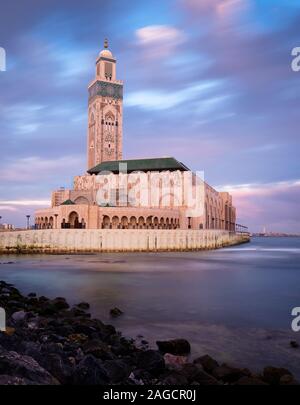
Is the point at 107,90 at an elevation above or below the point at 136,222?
above

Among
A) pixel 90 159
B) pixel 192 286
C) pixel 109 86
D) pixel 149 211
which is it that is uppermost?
pixel 109 86

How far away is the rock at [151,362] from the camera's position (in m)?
8.48

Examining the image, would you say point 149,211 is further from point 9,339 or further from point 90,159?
point 9,339

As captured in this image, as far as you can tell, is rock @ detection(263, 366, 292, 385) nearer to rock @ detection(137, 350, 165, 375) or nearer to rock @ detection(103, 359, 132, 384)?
rock @ detection(137, 350, 165, 375)

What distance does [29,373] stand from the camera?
252 inches

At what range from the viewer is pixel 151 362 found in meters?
8.61

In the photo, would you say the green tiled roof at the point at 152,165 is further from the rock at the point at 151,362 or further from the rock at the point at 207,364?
the rock at the point at 151,362

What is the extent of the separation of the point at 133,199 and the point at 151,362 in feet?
257

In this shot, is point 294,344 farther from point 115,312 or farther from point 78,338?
point 115,312

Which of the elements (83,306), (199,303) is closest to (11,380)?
(83,306)

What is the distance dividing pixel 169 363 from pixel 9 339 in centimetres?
392

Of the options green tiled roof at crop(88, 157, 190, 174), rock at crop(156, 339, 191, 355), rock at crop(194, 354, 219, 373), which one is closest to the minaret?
green tiled roof at crop(88, 157, 190, 174)

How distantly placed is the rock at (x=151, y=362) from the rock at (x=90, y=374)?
1.50 meters
